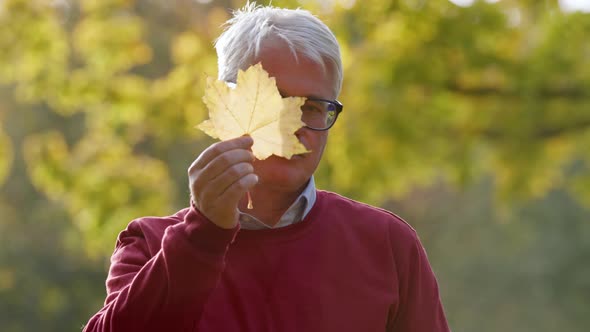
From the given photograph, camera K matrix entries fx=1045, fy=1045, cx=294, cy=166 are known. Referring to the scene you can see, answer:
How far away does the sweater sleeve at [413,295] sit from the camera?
2.05 metres

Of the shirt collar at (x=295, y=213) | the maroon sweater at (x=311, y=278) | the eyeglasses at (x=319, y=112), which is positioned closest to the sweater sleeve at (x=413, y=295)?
the maroon sweater at (x=311, y=278)

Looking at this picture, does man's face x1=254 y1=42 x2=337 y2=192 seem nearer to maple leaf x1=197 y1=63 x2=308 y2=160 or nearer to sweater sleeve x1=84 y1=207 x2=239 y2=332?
maple leaf x1=197 y1=63 x2=308 y2=160

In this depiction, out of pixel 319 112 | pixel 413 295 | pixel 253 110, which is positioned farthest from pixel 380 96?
pixel 253 110

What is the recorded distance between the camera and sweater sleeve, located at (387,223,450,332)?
2049 millimetres

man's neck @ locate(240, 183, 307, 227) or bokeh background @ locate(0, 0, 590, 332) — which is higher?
man's neck @ locate(240, 183, 307, 227)

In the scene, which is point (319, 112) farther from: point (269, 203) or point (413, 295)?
point (413, 295)

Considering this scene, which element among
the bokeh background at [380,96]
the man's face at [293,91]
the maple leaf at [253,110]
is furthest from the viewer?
the bokeh background at [380,96]

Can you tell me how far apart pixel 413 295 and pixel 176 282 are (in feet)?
1.90

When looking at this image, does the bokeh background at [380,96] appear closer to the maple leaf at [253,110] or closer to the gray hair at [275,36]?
the gray hair at [275,36]

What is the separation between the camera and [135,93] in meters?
10.6

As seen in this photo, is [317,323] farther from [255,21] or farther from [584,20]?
[584,20]

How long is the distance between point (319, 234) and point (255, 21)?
0.43m

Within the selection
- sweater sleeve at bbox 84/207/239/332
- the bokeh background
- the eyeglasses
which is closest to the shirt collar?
the eyeglasses

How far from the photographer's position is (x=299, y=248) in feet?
6.53
